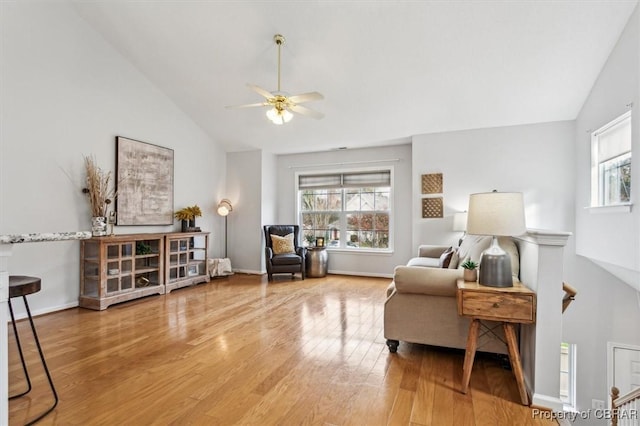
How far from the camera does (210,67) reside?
14.4 ft

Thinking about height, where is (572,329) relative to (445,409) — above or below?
below

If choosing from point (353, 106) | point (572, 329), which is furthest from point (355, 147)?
point (572, 329)

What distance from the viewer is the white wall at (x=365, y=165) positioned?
580 cm

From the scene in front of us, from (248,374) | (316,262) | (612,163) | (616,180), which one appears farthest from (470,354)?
(316,262)

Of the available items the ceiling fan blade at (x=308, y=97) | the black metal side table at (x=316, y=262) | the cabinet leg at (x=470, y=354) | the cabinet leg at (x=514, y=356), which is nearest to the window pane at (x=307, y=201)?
the black metal side table at (x=316, y=262)

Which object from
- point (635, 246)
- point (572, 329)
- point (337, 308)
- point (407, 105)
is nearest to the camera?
point (635, 246)

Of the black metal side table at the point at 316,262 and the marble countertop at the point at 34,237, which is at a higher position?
the marble countertop at the point at 34,237

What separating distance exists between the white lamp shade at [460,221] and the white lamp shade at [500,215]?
8.83 ft

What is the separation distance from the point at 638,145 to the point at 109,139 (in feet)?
20.2

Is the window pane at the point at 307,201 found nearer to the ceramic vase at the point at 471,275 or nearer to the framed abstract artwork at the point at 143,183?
the framed abstract artwork at the point at 143,183

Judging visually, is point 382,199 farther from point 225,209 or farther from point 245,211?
point 225,209

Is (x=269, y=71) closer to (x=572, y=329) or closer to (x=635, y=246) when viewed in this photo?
(x=635, y=246)

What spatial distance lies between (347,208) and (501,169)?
278 cm

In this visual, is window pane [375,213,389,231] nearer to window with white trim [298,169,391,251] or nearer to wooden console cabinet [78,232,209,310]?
window with white trim [298,169,391,251]
